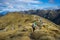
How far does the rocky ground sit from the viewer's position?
35.8m

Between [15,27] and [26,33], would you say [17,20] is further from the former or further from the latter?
[26,33]

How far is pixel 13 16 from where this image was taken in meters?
50.0

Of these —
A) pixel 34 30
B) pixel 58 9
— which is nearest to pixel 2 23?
pixel 34 30

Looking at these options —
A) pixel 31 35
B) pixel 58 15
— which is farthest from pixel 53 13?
pixel 31 35

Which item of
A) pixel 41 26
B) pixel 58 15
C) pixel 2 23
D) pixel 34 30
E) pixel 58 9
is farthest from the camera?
pixel 58 9

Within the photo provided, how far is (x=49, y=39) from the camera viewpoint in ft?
118

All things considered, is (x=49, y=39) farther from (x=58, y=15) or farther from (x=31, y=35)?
(x=58, y=15)

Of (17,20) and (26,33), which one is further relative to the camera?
(17,20)

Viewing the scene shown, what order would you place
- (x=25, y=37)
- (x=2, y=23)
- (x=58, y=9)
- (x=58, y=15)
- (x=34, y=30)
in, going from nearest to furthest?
(x=25, y=37) → (x=34, y=30) → (x=2, y=23) → (x=58, y=15) → (x=58, y=9)

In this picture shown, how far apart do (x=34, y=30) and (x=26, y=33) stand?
3.71 m

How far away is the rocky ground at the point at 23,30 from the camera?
35.8 metres

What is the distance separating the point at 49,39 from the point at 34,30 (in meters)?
5.40

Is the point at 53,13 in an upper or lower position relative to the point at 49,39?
lower

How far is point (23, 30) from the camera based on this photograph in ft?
127
